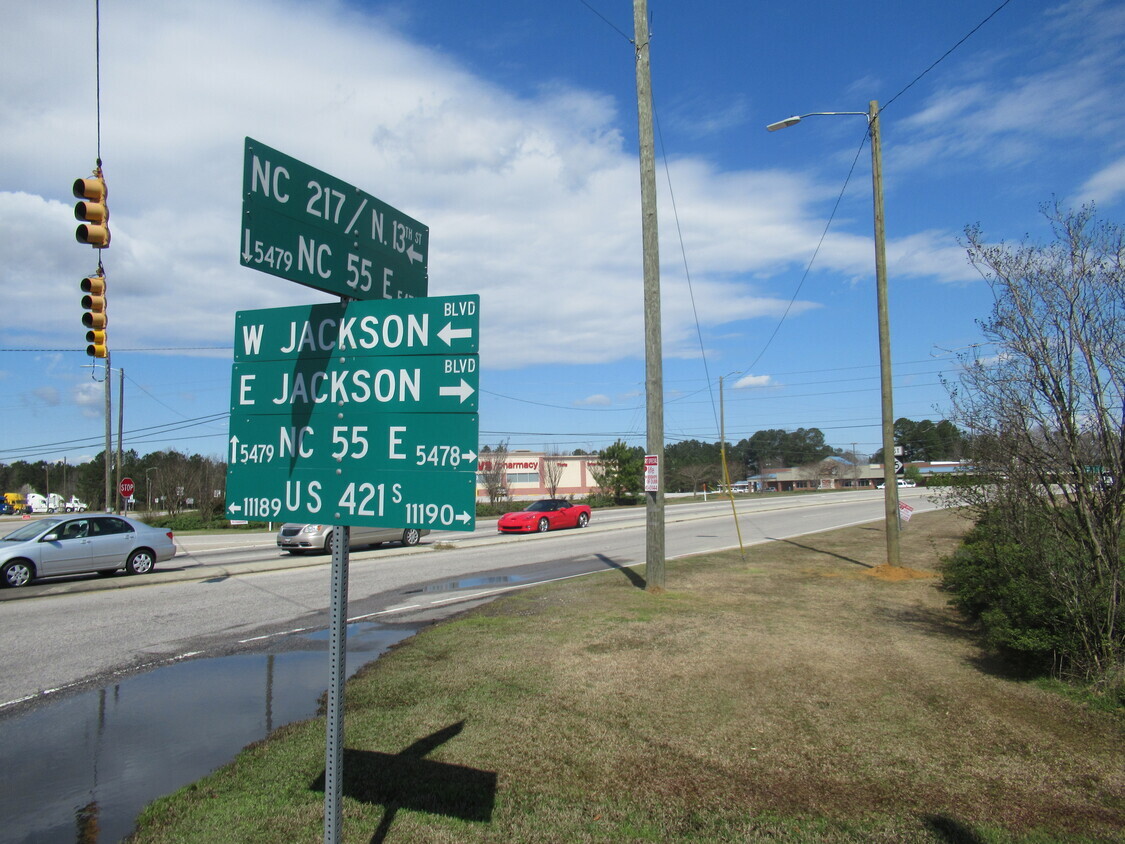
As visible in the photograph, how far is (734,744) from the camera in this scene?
16.3 feet

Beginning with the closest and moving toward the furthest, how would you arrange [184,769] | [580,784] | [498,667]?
1. [580,784]
2. [184,769]
3. [498,667]

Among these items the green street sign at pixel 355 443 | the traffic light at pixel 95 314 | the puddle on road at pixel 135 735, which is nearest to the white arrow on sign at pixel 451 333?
the green street sign at pixel 355 443

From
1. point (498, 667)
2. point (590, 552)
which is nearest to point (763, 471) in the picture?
point (590, 552)

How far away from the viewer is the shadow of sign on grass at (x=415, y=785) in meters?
4.04

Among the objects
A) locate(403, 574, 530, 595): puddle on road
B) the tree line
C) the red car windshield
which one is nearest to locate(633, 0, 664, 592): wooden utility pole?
locate(403, 574, 530, 595): puddle on road

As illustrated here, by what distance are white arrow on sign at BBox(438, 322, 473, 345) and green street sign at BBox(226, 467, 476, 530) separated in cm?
56

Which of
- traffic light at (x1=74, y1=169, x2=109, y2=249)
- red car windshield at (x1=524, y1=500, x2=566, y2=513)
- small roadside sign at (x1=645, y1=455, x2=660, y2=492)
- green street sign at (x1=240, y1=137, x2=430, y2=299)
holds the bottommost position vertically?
red car windshield at (x1=524, y1=500, x2=566, y2=513)

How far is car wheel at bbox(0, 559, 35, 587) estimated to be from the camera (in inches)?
548

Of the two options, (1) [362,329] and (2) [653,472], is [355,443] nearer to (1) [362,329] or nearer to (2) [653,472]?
(1) [362,329]

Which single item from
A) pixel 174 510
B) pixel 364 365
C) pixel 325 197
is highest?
pixel 325 197

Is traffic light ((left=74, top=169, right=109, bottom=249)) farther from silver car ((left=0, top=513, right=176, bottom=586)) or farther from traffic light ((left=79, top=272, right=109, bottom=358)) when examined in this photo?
silver car ((left=0, top=513, right=176, bottom=586))

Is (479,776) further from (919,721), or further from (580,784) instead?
(919,721)

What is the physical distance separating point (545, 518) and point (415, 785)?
2531cm

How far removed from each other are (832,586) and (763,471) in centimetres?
13381
